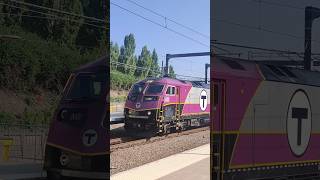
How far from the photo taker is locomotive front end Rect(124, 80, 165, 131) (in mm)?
3213

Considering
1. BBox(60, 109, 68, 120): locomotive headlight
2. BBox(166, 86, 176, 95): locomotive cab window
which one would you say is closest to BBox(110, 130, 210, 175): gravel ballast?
BBox(166, 86, 176, 95): locomotive cab window

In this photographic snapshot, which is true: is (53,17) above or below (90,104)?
above

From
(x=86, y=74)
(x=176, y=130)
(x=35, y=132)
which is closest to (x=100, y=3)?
(x=86, y=74)

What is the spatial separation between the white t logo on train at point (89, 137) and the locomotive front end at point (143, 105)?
0.34m

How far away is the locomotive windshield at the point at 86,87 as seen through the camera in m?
3.53

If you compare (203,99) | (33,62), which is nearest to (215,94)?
(203,99)

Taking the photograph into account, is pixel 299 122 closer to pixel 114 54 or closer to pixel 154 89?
pixel 154 89

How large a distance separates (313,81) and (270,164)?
868mm

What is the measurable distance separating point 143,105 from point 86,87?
0.62m

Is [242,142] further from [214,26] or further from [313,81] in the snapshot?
[313,81]

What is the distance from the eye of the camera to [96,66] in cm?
372

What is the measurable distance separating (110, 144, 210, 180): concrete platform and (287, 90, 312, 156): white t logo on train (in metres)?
0.95

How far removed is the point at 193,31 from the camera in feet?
11.6

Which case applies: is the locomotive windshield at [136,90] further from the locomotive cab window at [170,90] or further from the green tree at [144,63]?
the locomotive cab window at [170,90]
